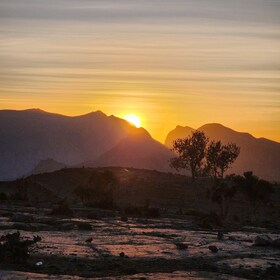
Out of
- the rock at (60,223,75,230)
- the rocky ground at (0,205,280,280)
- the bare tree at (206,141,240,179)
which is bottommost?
the rocky ground at (0,205,280,280)

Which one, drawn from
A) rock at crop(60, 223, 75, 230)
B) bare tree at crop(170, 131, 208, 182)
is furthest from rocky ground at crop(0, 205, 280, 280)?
bare tree at crop(170, 131, 208, 182)

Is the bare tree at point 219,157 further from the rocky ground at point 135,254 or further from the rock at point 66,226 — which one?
the rock at point 66,226

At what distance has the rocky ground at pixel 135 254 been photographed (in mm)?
19203

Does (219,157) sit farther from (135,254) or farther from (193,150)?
(135,254)

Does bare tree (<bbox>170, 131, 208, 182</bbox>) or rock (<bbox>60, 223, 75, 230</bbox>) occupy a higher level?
bare tree (<bbox>170, 131, 208, 182</bbox>)

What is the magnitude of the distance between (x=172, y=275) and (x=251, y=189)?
159 ft

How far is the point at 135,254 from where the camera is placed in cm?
2419

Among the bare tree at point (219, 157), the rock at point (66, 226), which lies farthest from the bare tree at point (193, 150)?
the rock at point (66, 226)

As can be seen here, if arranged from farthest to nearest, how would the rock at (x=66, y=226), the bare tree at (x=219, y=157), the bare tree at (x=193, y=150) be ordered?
the bare tree at (x=193, y=150), the bare tree at (x=219, y=157), the rock at (x=66, y=226)

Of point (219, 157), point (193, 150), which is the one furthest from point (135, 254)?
point (193, 150)

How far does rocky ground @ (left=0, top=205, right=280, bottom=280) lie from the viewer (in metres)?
19.2

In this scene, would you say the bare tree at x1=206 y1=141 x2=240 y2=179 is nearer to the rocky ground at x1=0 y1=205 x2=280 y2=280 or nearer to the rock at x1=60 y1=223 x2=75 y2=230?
the rocky ground at x1=0 y1=205 x2=280 y2=280

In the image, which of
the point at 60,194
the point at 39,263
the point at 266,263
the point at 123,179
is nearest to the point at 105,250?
the point at 39,263

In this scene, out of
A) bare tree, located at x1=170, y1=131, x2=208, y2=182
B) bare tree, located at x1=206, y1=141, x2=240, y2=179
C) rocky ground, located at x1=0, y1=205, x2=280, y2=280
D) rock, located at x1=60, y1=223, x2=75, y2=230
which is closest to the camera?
rocky ground, located at x1=0, y1=205, x2=280, y2=280
